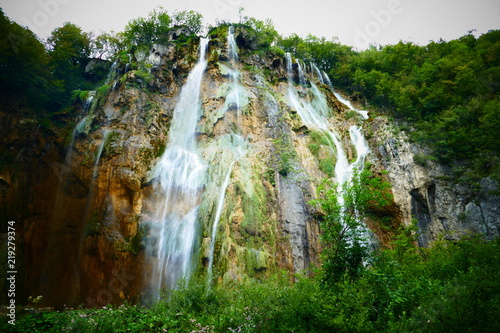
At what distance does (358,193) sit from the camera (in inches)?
274

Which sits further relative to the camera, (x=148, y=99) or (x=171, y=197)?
(x=148, y=99)

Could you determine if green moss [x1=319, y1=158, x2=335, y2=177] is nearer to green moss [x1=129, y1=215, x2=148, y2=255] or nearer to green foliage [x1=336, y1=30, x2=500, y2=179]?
green foliage [x1=336, y1=30, x2=500, y2=179]

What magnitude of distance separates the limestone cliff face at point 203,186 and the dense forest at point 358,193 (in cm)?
169

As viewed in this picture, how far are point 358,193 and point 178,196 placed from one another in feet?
38.5

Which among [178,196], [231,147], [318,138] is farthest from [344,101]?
[178,196]

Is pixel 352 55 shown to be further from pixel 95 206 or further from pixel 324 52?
pixel 95 206

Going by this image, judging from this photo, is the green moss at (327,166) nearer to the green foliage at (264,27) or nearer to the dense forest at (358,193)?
the dense forest at (358,193)

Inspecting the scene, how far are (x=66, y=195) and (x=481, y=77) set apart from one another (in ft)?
98.0

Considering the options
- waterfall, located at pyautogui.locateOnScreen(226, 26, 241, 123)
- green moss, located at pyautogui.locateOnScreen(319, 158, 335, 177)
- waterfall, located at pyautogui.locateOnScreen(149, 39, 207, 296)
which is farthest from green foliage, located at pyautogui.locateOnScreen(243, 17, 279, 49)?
green moss, located at pyautogui.locateOnScreen(319, 158, 335, 177)

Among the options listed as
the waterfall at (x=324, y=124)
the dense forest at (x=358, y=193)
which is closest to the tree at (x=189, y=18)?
the dense forest at (x=358, y=193)

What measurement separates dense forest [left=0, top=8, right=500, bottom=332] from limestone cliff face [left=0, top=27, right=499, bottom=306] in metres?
1.69

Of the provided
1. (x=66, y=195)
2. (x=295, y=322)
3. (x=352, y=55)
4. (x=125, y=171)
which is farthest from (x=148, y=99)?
(x=352, y=55)

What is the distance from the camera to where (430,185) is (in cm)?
1630

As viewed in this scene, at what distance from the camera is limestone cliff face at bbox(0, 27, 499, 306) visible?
46.0 ft
